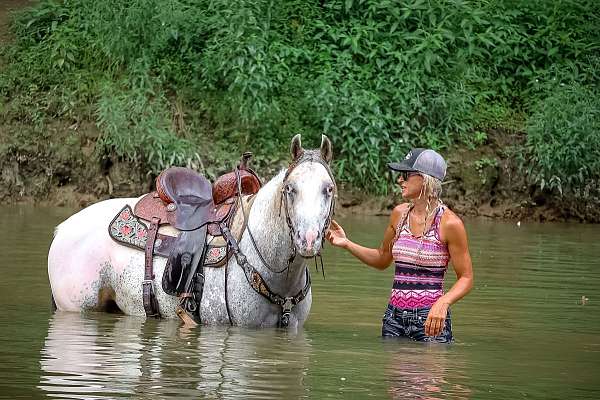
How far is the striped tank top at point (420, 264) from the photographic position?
762 cm

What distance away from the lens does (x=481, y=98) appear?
64.4ft

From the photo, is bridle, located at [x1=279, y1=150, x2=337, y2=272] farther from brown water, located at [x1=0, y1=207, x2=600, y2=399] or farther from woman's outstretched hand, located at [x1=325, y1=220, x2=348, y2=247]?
brown water, located at [x1=0, y1=207, x2=600, y2=399]

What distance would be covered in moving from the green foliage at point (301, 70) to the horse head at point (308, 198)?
9.62 metres

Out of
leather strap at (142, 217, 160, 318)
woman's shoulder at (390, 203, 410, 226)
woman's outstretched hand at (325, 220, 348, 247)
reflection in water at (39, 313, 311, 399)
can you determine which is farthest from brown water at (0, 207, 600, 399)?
woman's shoulder at (390, 203, 410, 226)

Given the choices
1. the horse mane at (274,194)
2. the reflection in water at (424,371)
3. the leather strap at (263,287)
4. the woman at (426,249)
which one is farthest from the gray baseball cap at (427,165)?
the leather strap at (263,287)

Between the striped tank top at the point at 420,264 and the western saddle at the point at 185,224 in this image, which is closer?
the striped tank top at the point at 420,264

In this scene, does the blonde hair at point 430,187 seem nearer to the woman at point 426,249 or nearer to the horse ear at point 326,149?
the woman at point 426,249

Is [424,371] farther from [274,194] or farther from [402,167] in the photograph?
[274,194]

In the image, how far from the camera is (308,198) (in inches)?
300

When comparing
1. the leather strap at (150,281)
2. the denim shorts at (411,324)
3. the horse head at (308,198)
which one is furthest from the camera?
the leather strap at (150,281)

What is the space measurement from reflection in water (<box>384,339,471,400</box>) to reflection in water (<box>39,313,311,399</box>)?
0.49 metres

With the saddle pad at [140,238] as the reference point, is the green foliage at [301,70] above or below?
above

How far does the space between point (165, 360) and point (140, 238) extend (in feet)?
5.19

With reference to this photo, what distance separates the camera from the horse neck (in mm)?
8062
